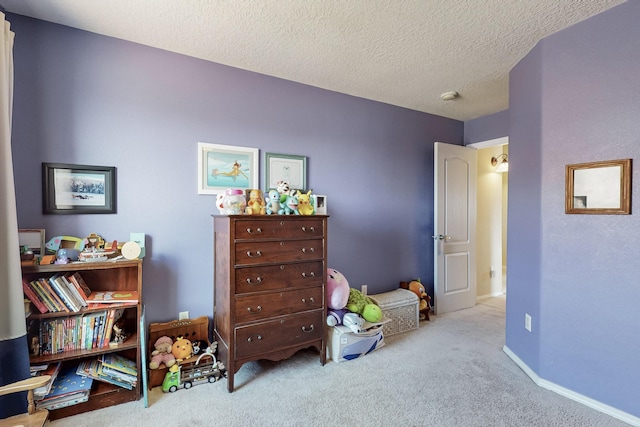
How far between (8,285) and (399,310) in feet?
9.87

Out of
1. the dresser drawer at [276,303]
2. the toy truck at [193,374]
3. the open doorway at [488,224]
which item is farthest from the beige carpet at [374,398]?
the open doorway at [488,224]

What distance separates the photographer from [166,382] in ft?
6.86

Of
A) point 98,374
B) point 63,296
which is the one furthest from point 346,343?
point 63,296

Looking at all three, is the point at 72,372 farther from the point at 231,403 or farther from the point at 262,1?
the point at 262,1

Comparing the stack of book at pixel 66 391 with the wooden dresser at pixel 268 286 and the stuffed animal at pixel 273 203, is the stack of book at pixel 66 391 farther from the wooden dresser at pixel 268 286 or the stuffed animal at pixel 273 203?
the stuffed animal at pixel 273 203

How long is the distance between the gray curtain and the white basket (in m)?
2.62

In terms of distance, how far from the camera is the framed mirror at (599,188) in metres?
1.82

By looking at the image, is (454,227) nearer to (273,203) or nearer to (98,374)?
(273,203)

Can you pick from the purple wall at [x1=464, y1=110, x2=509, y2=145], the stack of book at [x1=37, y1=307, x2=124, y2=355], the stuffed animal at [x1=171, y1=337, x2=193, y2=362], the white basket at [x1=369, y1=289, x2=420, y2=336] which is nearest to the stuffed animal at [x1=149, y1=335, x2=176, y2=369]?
the stuffed animal at [x1=171, y1=337, x2=193, y2=362]

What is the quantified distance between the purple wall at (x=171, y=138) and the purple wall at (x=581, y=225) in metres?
1.52

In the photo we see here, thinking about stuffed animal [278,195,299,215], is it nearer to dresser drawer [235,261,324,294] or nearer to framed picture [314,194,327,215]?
dresser drawer [235,261,324,294]

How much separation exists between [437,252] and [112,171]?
339cm

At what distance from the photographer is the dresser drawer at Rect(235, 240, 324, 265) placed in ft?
6.98

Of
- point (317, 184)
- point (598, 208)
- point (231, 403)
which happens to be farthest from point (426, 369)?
point (317, 184)
